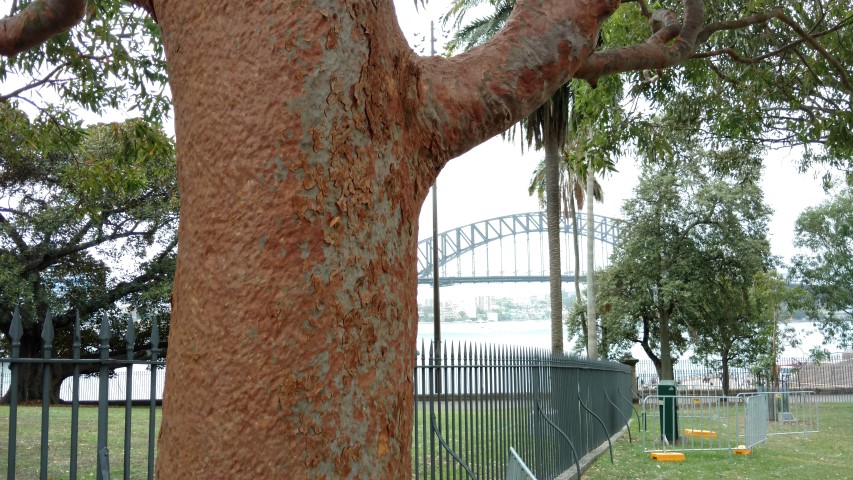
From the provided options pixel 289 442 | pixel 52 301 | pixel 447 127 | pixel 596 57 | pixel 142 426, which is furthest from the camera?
pixel 52 301

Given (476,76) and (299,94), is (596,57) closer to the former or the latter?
(476,76)

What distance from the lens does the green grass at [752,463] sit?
39.4 feet

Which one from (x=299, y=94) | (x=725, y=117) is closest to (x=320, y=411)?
(x=299, y=94)

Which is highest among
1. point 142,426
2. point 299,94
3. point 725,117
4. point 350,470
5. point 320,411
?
point 725,117

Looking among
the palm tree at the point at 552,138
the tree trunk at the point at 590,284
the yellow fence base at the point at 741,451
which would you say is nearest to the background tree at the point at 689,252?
the tree trunk at the point at 590,284

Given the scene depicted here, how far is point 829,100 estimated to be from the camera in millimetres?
11047

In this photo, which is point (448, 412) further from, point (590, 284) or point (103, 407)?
point (590, 284)

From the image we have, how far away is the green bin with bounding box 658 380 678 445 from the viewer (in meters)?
15.6

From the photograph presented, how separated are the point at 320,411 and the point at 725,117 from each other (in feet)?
35.0

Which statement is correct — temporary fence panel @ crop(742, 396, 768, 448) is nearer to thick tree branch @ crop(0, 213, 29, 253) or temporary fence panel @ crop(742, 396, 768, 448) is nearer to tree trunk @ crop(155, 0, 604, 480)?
tree trunk @ crop(155, 0, 604, 480)

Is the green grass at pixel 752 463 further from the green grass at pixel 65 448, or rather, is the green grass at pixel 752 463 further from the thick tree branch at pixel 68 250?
the thick tree branch at pixel 68 250

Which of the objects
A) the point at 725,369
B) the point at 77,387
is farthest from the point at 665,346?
the point at 77,387

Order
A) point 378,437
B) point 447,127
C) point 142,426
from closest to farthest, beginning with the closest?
point 378,437 < point 447,127 < point 142,426

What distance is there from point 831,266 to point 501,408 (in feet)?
121
